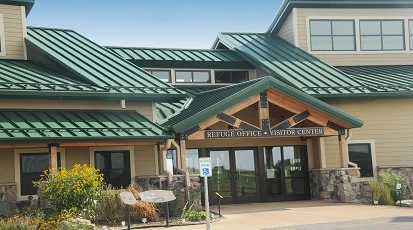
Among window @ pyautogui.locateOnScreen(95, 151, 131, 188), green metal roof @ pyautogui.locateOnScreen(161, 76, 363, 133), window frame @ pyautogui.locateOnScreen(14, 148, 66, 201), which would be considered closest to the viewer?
window frame @ pyautogui.locateOnScreen(14, 148, 66, 201)

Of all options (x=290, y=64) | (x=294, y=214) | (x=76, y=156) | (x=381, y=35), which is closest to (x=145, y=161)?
(x=76, y=156)

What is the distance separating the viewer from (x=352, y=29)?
93.5ft

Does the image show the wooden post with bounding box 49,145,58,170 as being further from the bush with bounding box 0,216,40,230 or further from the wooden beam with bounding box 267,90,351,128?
the wooden beam with bounding box 267,90,351,128

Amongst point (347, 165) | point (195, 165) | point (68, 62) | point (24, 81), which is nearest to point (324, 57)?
point (347, 165)

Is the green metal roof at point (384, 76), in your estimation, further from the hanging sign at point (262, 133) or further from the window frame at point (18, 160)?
the window frame at point (18, 160)

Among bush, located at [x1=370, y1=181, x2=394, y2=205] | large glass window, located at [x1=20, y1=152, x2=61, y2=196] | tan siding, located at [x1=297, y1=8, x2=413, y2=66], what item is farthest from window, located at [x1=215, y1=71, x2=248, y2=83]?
large glass window, located at [x1=20, y1=152, x2=61, y2=196]

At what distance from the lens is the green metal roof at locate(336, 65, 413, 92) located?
2522 cm

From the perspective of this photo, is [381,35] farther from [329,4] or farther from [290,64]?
[290,64]

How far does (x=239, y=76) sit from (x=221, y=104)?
764cm

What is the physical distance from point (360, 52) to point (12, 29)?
51.0ft

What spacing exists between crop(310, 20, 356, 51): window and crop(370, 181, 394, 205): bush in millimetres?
8548

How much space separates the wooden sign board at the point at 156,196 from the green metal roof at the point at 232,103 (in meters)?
3.10

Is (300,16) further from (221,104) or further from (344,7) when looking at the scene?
(221,104)

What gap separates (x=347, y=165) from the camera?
22828mm
